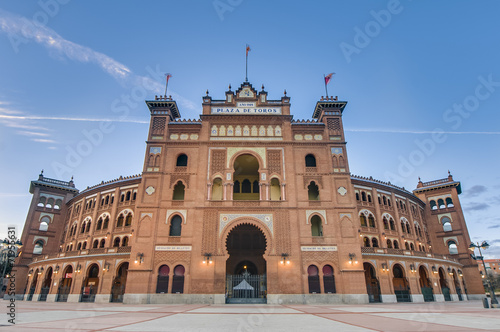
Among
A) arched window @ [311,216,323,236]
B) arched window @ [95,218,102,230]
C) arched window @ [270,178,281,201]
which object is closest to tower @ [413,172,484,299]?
arched window @ [311,216,323,236]

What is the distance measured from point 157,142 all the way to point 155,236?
959cm

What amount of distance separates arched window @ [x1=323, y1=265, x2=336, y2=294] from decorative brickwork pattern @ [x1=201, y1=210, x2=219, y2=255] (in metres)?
9.92

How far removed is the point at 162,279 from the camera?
24.5 meters

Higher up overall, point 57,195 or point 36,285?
point 57,195

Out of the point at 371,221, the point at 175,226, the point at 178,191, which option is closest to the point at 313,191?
the point at 371,221

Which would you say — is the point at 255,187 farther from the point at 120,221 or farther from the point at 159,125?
the point at 120,221

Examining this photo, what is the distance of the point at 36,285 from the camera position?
120 ft

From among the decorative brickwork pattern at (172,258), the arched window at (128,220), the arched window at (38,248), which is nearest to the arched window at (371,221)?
the decorative brickwork pattern at (172,258)

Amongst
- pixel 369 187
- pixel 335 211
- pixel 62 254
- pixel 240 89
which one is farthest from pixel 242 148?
pixel 62 254

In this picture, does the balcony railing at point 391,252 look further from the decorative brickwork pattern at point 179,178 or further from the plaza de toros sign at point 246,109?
the decorative brickwork pattern at point 179,178

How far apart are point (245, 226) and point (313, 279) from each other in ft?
30.9

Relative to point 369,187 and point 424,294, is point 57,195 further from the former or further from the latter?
point 424,294

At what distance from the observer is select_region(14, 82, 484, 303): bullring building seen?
24609 mm

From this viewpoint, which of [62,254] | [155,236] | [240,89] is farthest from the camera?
[62,254]
